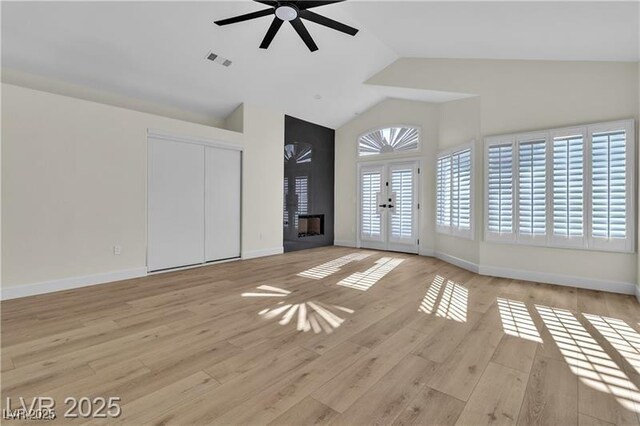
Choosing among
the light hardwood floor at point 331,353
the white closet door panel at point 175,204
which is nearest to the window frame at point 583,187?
the light hardwood floor at point 331,353

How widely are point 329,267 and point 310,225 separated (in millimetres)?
2343

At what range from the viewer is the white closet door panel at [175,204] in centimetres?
470

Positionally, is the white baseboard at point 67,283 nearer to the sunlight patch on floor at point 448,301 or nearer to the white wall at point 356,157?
the sunlight patch on floor at point 448,301

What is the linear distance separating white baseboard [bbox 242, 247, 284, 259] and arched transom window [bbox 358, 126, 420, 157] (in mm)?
3182

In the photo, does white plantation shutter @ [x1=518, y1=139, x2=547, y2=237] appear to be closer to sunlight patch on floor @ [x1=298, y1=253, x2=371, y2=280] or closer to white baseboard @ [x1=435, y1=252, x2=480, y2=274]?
white baseboard @ [x1=435, y1=252, x2=480, y2=274]

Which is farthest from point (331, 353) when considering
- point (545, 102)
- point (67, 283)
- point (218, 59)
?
point (545, 102)

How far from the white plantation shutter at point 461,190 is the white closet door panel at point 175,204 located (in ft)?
14.8

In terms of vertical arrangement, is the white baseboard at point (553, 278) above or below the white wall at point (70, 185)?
below

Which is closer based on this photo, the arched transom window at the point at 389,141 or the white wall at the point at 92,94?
the white wall at the point at 92,94

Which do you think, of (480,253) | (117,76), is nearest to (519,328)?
(480,253)

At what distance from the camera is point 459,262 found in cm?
541

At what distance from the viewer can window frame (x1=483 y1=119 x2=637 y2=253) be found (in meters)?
3.71

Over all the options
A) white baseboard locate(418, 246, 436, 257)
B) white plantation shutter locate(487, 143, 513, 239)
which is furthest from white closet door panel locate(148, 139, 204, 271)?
white plantation shutter locate(487, 143, 513, 239)

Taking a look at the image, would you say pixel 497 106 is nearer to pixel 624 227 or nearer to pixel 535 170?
pixel 535 170
